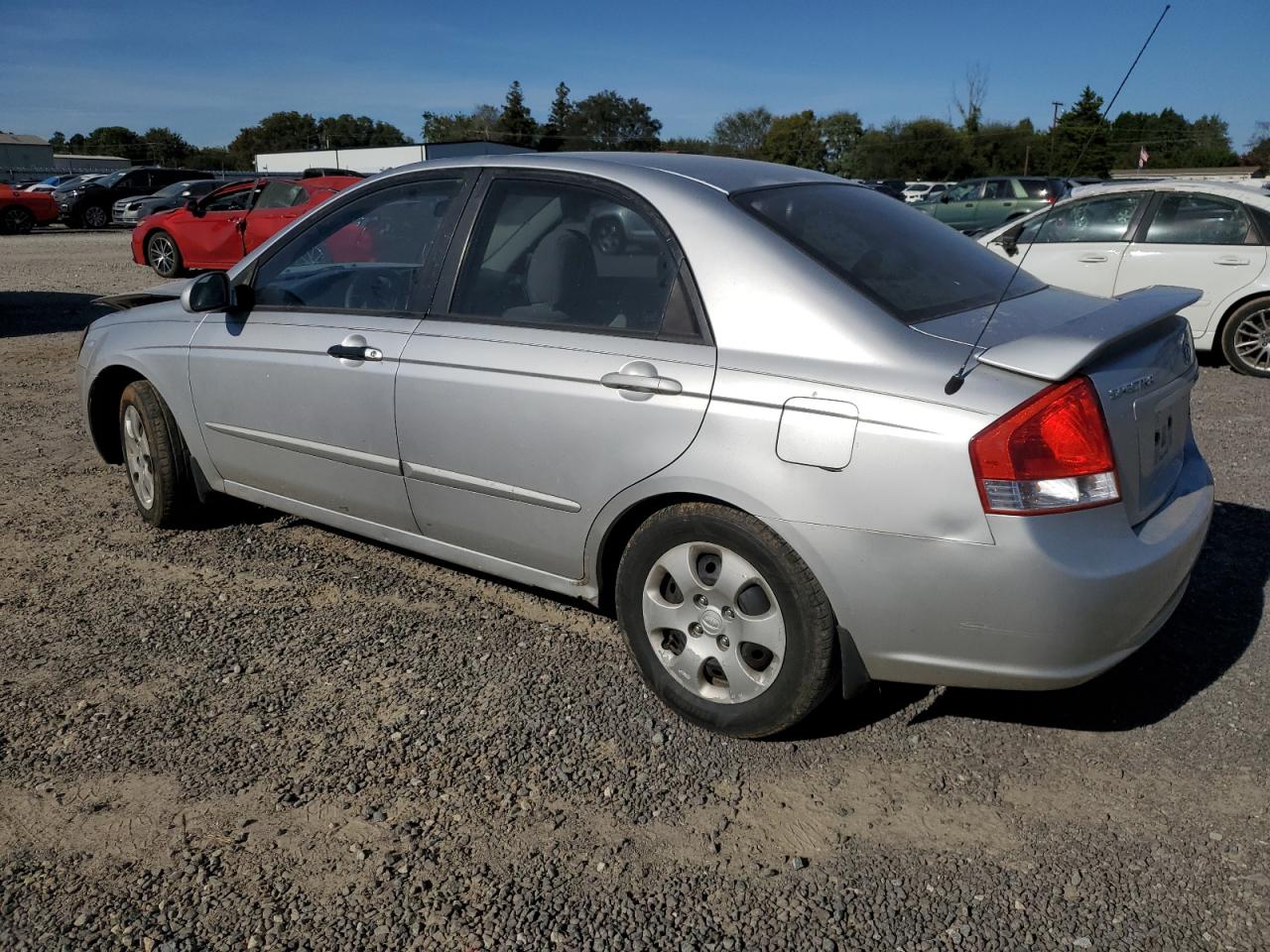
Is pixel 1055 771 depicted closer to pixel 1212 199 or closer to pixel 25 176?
pixel 1212 199

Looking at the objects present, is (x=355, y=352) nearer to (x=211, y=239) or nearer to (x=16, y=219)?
(x=211, y=239)

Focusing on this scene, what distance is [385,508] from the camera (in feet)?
12.9

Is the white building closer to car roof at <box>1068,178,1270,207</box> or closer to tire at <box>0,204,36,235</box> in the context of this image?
tire at <box>0,204,36,235</box>

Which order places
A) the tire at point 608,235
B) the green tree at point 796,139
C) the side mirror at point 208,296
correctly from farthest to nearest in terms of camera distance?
the green tree at point 796,139 < the side mirror at point 208,296 < the tire at point 608,235

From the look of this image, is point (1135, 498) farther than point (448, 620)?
No

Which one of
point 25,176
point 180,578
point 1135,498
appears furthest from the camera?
point 25,176

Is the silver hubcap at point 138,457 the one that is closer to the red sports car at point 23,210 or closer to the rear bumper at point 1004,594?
the rear bumper at point 1004,594

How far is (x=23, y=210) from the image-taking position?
90.6 feet

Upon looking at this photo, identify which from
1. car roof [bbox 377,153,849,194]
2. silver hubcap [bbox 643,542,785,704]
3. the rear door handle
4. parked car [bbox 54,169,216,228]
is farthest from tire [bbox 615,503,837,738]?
parked car [bbox 54,169,216,228]

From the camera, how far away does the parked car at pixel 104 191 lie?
100 feet

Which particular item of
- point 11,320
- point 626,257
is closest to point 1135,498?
point 626,257

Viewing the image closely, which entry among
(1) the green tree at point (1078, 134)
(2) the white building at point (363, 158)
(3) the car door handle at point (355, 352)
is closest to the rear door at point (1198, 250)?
(1) the green tree at point (1078, 134)

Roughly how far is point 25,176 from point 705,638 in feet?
171

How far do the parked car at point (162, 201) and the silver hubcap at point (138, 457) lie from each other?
67.9ft
